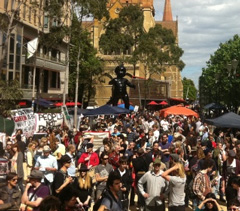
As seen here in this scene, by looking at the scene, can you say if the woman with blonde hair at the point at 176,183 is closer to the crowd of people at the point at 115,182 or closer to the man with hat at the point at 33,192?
the crowd of people at the point at 115,182

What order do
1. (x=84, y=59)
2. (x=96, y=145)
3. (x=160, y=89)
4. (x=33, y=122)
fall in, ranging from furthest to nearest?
(x=160, y=89) < (x=84, y=59) < (x=33, y=122) < (x=96, y=145)

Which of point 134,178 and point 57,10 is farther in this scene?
point 57,10

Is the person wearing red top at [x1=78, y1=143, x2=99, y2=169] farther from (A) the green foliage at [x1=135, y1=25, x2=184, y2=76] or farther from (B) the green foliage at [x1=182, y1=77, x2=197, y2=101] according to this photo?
(B) the green foliage at [x1=182, y1=77, x2=197, y2=101]

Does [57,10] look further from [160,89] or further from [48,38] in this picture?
[160,89]

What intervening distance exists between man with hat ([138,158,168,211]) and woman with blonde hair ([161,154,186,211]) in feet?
0.59

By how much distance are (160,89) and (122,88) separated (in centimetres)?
4299

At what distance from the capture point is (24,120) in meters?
17.5

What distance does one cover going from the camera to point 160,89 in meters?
67.6

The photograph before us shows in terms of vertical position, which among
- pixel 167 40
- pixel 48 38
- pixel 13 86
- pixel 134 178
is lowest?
pixel 134 178

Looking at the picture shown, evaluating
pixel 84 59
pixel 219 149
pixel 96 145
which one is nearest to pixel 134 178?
pixel 219 149

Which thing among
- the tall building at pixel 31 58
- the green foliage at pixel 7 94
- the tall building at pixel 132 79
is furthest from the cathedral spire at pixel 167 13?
the green foliage at pixel 7 94

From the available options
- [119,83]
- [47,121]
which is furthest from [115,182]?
[119,83]

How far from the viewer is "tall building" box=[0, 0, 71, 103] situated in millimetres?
32562

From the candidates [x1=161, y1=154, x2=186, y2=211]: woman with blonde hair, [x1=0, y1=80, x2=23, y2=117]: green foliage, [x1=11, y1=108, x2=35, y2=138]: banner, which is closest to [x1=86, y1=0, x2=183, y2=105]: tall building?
[x1=0, y1=80, x2=23, y2=117]: green foliage
